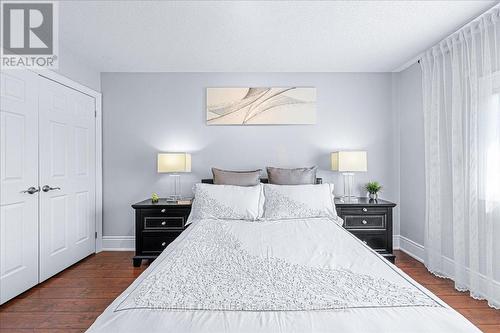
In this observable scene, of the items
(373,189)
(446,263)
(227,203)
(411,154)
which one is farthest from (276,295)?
(411,154)

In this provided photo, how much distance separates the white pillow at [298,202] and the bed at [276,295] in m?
1.00

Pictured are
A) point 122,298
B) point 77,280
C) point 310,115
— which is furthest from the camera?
point 310,115

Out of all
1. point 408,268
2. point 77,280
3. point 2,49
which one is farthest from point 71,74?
point 408,268

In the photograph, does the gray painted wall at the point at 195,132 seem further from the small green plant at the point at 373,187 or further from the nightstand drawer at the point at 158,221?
the nightstand drawer at the point at 158,221

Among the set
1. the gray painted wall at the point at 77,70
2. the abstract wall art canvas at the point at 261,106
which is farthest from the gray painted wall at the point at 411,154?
the gray painted wall at the point at 77,70

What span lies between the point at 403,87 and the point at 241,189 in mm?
2774

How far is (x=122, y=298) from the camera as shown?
134 centimetres

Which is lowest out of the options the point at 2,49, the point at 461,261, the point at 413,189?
the point at 461,261

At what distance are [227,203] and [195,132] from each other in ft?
4.78

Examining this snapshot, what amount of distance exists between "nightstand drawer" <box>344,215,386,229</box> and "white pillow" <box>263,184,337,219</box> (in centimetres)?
50

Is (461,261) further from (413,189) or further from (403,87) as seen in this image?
(403,87)

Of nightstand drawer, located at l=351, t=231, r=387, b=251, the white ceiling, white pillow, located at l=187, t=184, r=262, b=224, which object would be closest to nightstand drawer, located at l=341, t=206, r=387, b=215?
nightstand drawer, located at l=351, t=231, r=387, b=251

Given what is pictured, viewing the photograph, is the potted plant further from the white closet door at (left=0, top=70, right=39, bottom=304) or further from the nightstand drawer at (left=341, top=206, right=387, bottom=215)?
the white closet door at (left=0, top=70, right=39, bottom=304)

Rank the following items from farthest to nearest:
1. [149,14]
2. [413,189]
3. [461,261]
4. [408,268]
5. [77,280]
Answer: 1. [413,189]
2. [408,268]
3. [77,280]
4. [461,261]
5. [149,14]
